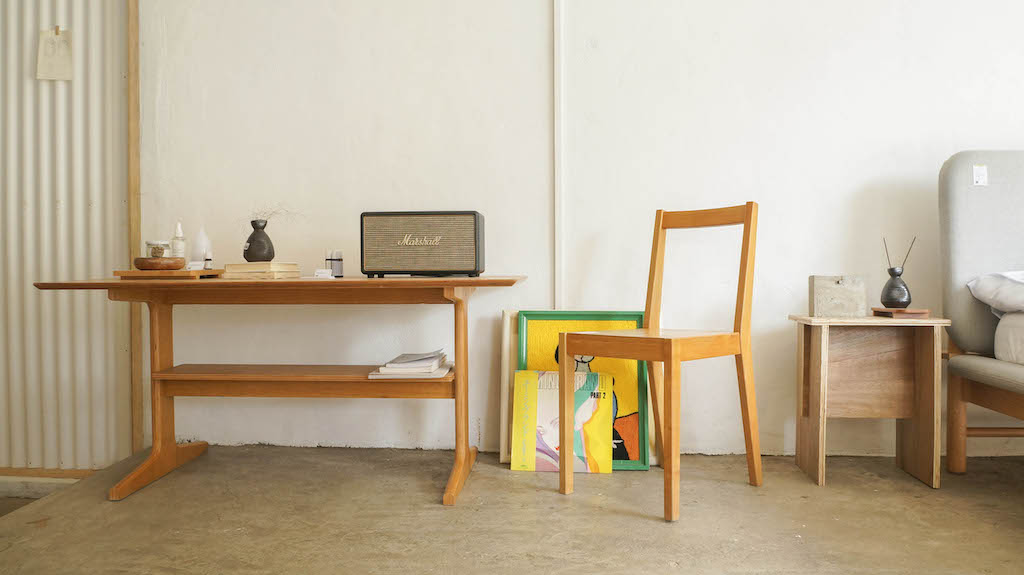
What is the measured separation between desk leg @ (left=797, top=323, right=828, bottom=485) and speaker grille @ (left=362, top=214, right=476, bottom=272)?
1.17 metres

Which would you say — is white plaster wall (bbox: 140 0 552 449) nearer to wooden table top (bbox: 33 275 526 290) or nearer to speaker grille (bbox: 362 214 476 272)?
speaker grille (bbox: 362 214 476 272)

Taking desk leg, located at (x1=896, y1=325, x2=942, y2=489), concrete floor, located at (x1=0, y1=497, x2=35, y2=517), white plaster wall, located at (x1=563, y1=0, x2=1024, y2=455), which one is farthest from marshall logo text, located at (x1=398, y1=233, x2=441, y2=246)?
concrete floor, located at (x1=0, y1=497, x2=35, y2=517)

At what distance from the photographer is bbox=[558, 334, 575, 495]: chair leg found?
6.33ft

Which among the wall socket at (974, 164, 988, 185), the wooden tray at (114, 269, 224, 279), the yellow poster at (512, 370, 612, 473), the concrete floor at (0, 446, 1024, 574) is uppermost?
the wall socket at (974, 164, 988, 185)

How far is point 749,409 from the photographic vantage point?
199 centimetres

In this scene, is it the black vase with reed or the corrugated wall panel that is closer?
the black vase with reed

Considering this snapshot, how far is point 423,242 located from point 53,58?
183 cm

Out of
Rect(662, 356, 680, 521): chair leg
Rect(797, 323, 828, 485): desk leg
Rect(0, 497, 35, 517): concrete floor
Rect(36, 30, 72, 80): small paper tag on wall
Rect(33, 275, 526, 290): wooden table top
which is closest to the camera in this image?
Rect(662, 356, 680, 521): chair leg

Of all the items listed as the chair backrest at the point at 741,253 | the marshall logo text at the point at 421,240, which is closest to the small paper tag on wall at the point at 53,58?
the marshall logo text at the point at 421,240

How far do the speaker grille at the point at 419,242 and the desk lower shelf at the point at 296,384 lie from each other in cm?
38

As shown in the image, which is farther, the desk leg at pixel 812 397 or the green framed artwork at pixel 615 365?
the green framed artwork at pixel 615 365

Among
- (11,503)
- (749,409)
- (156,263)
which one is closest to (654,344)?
(749,409)

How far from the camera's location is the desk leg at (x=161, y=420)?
6.96 ft

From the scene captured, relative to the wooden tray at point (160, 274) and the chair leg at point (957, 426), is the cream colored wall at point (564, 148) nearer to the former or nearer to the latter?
the chair leg at point (957, 426)
